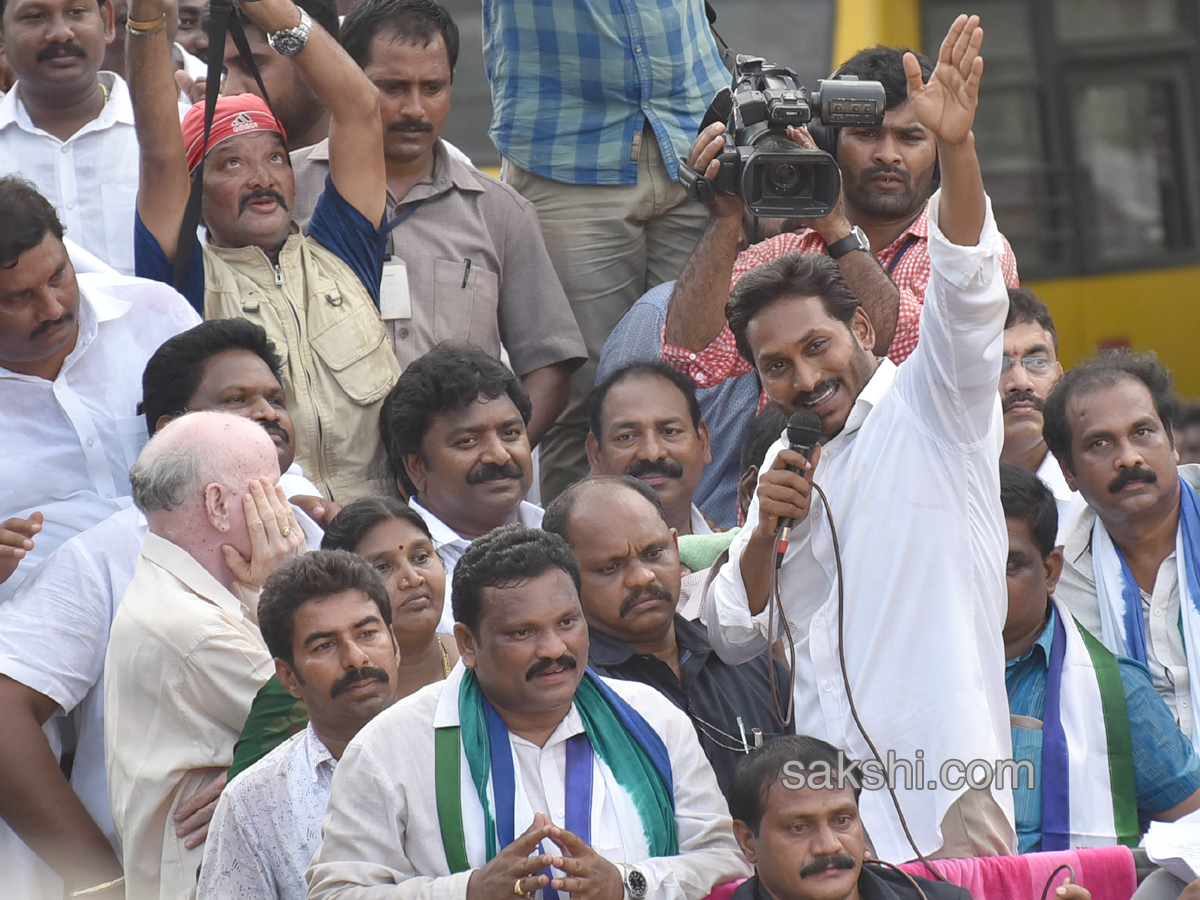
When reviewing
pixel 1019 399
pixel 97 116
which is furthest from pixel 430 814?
pixel 97 116

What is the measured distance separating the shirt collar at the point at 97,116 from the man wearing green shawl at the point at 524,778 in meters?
2.60

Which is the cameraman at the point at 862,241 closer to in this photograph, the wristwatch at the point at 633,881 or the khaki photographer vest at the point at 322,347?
the khaki photographer vest at the point at 322,347

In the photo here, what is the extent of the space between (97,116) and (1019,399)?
2968 millimetres

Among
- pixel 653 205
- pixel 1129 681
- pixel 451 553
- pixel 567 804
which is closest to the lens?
pixel 567 804

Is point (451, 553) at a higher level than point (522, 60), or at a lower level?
lower

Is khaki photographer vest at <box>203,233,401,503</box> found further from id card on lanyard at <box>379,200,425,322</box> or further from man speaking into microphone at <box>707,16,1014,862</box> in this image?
man speaking into microphone at <box>707,16,1014,862</box>

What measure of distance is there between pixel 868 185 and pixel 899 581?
2002 mm

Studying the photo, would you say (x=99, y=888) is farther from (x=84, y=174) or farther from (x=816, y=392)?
(x=84, y=174)

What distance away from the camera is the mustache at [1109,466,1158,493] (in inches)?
165

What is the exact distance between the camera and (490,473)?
14.8 ft

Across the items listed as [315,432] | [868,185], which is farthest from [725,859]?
[868,185]

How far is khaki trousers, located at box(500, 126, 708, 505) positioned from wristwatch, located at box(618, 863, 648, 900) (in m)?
2.49

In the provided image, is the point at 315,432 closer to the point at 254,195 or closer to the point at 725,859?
the point at 254,195

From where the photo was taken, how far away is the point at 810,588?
11.6 feet
